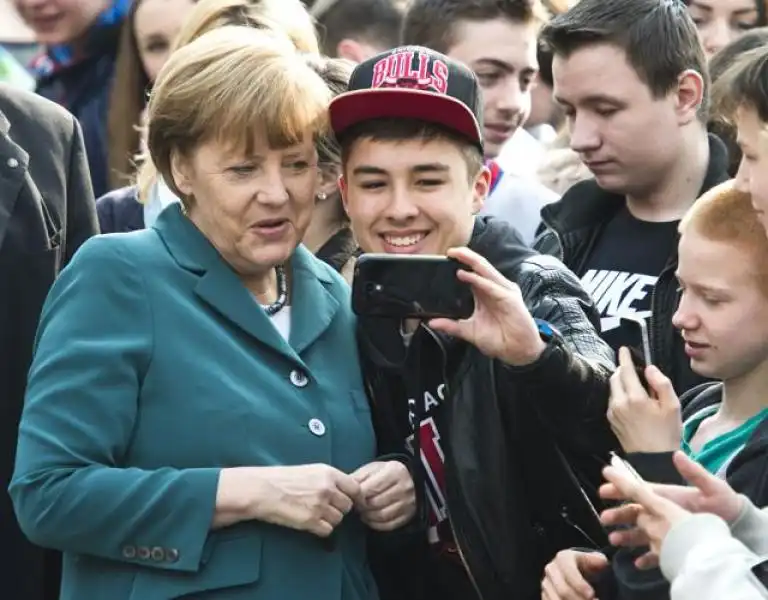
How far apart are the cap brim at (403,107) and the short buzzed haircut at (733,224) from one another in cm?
47

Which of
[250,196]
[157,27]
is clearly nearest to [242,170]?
[250,196]

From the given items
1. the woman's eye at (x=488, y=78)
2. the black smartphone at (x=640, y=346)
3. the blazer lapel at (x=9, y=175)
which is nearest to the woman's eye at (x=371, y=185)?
the black smartphone at (x=640, y=346)

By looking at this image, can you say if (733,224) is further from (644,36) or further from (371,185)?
(644,36)

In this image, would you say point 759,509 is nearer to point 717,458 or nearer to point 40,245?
point 717,458

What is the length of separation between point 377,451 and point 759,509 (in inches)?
33.2

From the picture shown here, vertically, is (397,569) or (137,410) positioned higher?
(137,410)

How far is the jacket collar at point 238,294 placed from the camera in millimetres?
3191

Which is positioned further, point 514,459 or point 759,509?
point 514,459

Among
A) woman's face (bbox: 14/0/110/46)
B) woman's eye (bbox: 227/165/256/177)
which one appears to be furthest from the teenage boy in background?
woman's eye (bbox: 227/165/256/177)

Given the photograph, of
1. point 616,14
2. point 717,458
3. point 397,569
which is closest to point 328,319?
point 397,569

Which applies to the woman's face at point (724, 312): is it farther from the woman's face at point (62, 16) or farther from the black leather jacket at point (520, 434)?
the woman's face at point (62, 16)

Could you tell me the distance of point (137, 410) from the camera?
308 cm

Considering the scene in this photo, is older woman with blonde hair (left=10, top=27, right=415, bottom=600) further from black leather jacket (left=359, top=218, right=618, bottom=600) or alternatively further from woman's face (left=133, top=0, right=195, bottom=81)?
woman's face (left=133, top=0, right=195, bottom=81)

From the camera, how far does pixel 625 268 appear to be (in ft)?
13.9
